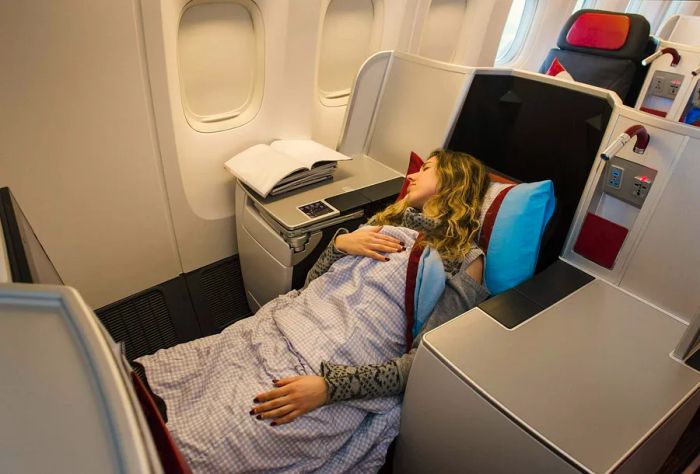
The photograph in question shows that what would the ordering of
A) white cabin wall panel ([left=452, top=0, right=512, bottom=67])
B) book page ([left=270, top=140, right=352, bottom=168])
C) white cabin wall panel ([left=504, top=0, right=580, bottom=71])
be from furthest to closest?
white cabin wall panel ([left=504, top=0, right=580, bottom=71]) < white cabin wall panel ([left=452, top=0, right=512, bottom=67]) < book page ([left=270, top=140, right=352, bottom=168])

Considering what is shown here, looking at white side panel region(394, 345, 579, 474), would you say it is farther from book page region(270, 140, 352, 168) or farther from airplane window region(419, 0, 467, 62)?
airplane window region(419, 0, 467, 62)

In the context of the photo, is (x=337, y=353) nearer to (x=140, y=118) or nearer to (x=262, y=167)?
(x=262, y=167)

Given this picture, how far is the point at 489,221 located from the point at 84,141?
1469 mm

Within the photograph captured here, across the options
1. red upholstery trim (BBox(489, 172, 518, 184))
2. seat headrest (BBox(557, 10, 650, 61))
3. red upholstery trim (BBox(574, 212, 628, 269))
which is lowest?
red upholstery trim (BBox(574, 212, 628, 269))

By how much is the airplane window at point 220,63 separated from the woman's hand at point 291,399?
1.32m

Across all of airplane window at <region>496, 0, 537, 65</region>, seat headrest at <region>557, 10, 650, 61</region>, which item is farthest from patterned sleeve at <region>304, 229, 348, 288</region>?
airplane window at <region>496, 0, 537, 65</region>

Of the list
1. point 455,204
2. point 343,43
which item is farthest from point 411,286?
point 343,43

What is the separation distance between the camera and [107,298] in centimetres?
190

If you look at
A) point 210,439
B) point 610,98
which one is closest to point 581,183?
point 610,98

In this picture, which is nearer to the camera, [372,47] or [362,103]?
[362,103]

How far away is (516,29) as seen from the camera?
13.1 feet

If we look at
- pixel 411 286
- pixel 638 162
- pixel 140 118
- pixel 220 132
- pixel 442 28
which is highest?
pixel 442 28

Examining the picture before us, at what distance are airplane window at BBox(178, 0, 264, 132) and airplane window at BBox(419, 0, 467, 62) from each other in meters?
1.22

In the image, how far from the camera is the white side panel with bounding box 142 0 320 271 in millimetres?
1689
